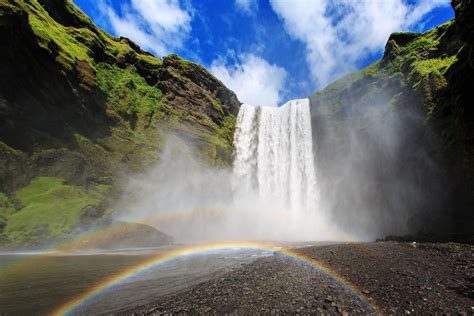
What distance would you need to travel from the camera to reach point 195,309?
24.2 ft

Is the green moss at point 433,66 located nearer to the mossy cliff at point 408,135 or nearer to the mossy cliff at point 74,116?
the mossy cliff at point 408,135

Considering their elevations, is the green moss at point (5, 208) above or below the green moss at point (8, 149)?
below

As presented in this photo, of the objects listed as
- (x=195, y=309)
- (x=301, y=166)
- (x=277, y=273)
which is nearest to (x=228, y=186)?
(x=301, y=166)

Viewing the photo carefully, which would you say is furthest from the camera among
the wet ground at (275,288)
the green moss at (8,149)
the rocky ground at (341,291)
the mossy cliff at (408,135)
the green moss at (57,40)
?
the green moss at (57,40)

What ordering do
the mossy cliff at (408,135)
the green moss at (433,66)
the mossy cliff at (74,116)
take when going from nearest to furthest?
the mossy cliff at (408,135) < the green moss at (433,66) < the mossy cliff at (74,116)

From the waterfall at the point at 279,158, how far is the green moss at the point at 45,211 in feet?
99.5

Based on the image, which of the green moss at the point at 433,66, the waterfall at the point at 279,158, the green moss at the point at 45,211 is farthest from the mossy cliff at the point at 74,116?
the green moss at the point at 433,66

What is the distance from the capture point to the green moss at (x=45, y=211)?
25.7 m

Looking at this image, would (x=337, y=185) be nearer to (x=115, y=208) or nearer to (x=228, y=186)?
(x=228, y=186)

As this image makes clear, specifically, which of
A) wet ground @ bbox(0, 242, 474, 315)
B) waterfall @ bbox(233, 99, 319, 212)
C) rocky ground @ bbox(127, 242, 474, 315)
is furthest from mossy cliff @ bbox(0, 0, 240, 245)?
rocky ground @ bbox(127, 242, 474, 315)

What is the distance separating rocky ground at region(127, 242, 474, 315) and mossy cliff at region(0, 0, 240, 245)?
83.1 ft

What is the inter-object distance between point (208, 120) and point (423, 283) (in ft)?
169

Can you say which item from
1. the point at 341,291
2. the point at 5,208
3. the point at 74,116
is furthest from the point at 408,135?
the point at 5,208

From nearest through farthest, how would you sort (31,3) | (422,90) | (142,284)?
(142,284) → (422,90) → (31,3)
